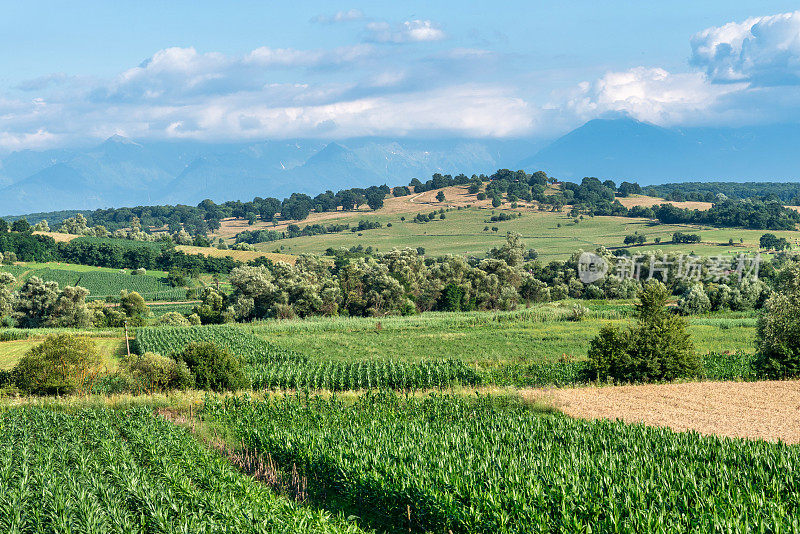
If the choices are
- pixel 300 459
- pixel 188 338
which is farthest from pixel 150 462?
pixel 188 338

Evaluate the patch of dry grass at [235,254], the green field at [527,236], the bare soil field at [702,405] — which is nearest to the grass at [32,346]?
the bare soil field at [702,405]

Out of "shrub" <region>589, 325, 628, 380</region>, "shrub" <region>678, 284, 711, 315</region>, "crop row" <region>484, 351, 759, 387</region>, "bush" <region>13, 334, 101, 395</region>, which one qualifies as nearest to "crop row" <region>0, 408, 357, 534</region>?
"bush" <region>13, 334, 101, 395</region>

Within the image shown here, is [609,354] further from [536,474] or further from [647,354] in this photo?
[536,474]

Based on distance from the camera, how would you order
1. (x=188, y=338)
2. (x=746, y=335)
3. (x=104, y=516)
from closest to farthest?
1. (x=104, y=516)
2. (x=746, y=335)
3. (x=188, y=338)

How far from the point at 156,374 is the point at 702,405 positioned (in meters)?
27.6

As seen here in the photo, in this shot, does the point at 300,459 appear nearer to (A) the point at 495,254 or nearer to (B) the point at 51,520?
(B) the point at 51,520

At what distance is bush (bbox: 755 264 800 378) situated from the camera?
1379 inches

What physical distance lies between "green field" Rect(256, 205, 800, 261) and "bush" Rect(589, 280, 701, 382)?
93597mm

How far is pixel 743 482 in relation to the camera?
1416 centimetres

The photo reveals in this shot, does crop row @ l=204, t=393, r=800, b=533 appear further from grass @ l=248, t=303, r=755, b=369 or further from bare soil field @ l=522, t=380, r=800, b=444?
grass @ l=248, t=303, r=755, b=369

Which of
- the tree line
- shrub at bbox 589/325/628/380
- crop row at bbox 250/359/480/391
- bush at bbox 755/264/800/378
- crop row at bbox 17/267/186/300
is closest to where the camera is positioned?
bush at bbox 755/264/800/378

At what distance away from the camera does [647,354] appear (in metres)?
36.1

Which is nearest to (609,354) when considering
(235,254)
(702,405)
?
(702,405)

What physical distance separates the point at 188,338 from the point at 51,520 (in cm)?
4569
